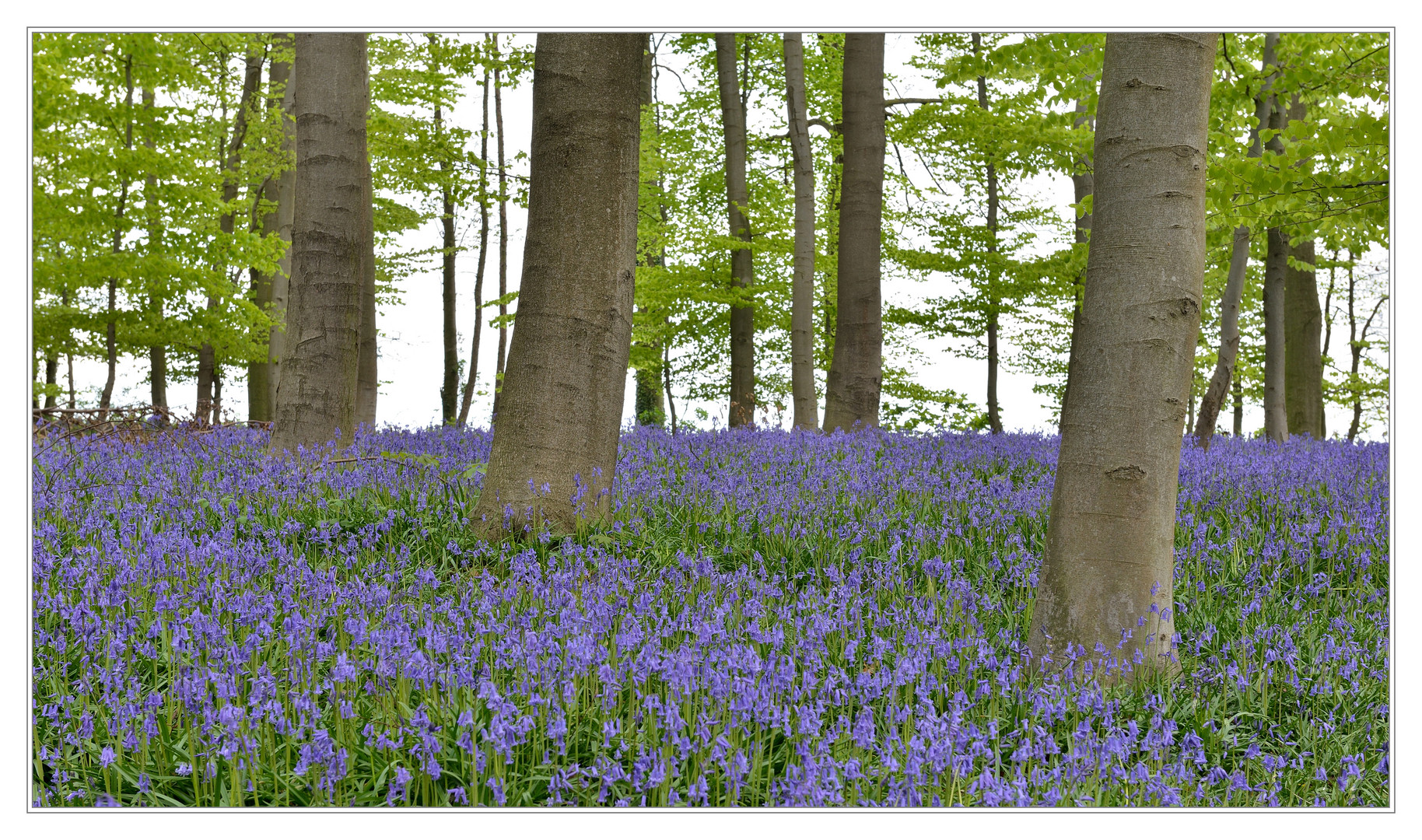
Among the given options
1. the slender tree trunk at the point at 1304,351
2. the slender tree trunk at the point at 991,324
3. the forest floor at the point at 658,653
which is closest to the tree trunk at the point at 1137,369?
the forest floor at the point at 658,653

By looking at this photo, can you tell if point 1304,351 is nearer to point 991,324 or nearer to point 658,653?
point 991,324

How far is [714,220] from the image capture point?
17.8 metres

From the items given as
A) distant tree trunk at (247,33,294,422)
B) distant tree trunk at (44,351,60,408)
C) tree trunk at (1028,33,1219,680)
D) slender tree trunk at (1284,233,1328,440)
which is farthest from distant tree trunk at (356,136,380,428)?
slender tree trunk at (1284,233,1328,440)

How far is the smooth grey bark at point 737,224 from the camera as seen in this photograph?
13570 mm

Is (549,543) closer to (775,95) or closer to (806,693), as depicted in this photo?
(806,693)

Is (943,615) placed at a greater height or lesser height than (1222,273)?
lesser

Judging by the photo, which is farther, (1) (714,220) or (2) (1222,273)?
(2) (1222,273)

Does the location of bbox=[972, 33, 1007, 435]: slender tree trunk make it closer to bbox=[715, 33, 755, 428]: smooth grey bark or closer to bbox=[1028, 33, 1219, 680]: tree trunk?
bbox=[715, 33, 755, 428]: smooth grey bark

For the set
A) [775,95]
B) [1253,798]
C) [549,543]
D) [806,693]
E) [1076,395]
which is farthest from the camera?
[775,95]

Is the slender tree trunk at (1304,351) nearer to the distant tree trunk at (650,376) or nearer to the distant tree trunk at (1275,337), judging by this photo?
the distant tree trunk at (1275,337)

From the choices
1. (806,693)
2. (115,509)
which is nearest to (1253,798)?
(806,693)

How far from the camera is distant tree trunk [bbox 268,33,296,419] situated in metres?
13.4

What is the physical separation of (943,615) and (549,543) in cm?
196

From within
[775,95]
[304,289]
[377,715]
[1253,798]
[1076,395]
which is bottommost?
[1253,798]
